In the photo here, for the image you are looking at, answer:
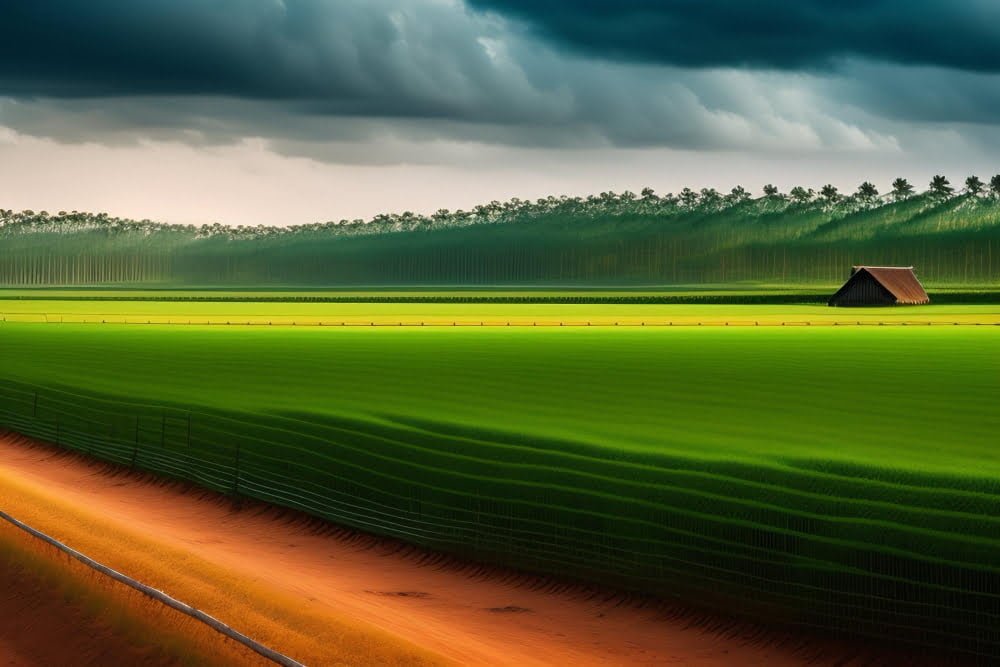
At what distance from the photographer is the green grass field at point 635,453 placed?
18.0m

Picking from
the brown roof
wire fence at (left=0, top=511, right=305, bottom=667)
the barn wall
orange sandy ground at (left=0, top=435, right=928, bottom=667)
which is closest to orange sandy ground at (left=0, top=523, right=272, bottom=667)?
wire fence at (left=0, top=511, right=305, bottom=667)

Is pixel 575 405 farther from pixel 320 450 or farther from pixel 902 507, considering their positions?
pixel 902 507

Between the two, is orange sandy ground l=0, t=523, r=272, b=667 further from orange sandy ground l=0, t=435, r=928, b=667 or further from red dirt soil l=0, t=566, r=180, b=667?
orange sandy ground l=0, t=435, r=928, b=667

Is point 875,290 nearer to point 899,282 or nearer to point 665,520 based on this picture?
Answer: point 899,282

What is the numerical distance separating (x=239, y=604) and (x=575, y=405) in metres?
15.3

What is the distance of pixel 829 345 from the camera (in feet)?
183

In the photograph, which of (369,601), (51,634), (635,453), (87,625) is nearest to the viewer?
(87,625)

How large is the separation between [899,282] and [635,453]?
102 metres

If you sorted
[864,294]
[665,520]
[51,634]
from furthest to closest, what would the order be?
[864,294]
[665,520]
[51,634]

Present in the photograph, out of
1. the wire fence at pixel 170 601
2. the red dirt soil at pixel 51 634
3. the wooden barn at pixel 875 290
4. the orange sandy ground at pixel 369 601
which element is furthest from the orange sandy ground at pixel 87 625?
the wooden barn at pixel 875 290

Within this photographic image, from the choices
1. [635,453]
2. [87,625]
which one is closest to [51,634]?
→ [87,625]

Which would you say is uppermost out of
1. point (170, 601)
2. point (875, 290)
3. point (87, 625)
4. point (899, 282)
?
point (899, 282)

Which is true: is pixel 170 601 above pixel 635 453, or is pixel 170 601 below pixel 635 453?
below

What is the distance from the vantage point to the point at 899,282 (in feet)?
393
